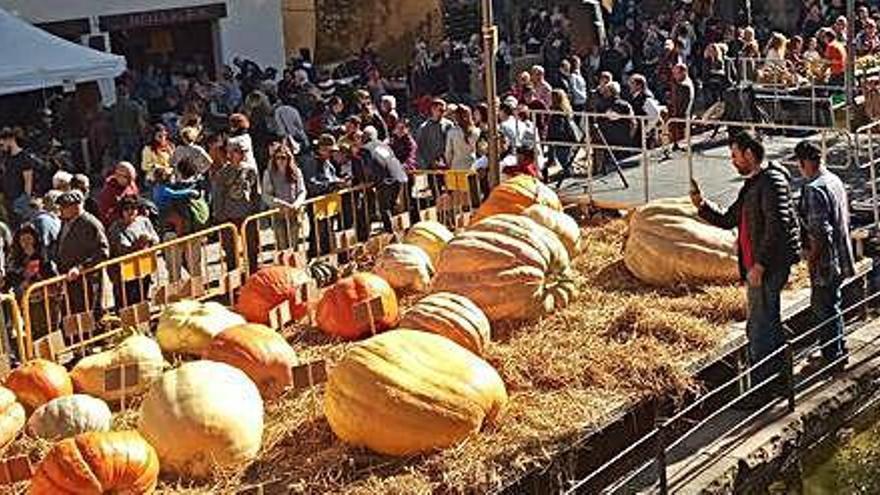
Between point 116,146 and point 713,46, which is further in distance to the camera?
point 713,46

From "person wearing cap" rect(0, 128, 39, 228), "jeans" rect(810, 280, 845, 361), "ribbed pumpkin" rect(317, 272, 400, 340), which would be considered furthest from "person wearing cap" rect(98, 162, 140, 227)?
"jeans" rect(810, 280, 845, 361)

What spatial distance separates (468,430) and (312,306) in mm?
2850

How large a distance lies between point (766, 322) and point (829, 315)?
1028mm

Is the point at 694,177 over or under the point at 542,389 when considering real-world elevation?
over

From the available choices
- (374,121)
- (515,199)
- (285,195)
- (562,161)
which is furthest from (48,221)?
(562,161)

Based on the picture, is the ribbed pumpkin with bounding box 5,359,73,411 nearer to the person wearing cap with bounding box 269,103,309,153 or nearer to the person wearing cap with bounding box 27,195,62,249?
the person wearing cap with bounding box 27,195,62,249

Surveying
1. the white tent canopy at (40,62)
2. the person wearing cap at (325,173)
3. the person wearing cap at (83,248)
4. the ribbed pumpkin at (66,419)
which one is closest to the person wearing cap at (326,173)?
the person wearing cap at (325,173)

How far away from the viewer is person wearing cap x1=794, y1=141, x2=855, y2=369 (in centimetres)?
Answer: 927

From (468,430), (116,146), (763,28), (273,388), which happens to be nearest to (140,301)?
(273,388)

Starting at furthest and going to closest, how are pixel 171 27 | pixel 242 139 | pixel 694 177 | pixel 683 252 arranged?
pixel 171 27, pixel 694 177, pixel 242 139, pixel 683 252

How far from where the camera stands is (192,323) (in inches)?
363

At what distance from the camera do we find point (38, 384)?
8.40 meters

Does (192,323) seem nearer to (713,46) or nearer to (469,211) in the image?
(469,211)

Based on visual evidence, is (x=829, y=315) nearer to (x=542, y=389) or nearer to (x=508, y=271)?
(x=508, y=271)
